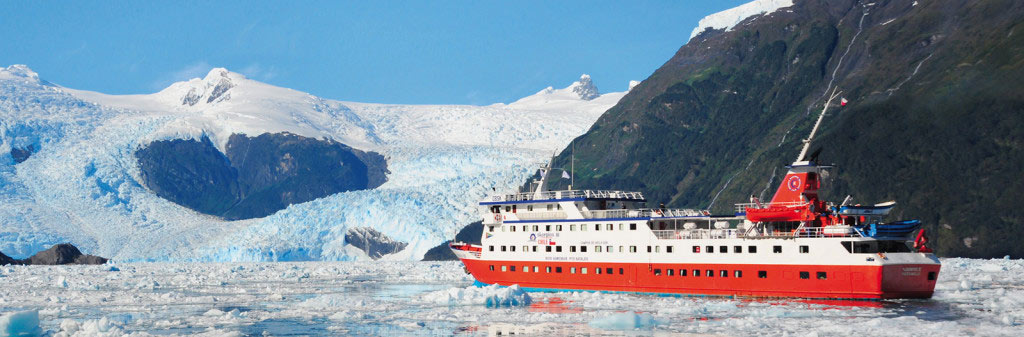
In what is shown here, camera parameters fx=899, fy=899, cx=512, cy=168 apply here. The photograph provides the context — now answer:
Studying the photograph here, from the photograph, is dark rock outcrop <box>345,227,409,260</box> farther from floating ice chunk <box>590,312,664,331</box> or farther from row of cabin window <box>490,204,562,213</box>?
floating ice chunk <box>590,312,664,331</box>

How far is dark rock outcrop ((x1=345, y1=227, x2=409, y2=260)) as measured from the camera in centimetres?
10712

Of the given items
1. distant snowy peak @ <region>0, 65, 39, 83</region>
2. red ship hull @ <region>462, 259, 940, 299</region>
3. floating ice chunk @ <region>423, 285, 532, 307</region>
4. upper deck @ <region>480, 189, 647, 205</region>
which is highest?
distant snowy peak @ <region>0, 65, 39, 83</region>

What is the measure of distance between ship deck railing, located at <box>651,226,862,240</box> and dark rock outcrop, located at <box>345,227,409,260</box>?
66153 millimetres

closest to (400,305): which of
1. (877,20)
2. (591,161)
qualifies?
(591,161)

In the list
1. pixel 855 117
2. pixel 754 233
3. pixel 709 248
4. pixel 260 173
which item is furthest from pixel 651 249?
pixel 260 173

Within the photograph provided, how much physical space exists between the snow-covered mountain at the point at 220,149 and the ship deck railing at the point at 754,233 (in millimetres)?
59880

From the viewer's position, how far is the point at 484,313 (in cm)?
3631

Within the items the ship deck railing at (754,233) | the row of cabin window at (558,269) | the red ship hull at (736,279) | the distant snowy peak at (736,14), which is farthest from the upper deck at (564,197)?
the distant snowy peak at (736,14)

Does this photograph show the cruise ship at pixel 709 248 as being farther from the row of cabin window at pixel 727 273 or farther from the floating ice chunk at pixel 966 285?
the floating ice chunk at pixel 966 285

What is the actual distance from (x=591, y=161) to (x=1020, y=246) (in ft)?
256

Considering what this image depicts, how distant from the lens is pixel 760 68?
165125 millimetres

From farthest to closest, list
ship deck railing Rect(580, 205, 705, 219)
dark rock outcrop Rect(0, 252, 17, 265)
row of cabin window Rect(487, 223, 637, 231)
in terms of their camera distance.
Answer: dark rock outcrop Rect(0, 252, 17, 265) → row of cabin window Rect(487, 223, 637, 231) → ship deck railing Rect(580, 205, 705, 219)

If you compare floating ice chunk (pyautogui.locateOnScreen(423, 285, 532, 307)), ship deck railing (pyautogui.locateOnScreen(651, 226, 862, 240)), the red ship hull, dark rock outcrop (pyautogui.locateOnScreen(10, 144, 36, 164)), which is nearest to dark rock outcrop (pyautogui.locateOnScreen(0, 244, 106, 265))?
dark rock outcrop (pyautogui.locateOnScreen(10, 144, 36, 164))

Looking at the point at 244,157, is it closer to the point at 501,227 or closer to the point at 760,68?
the point at 760,68
